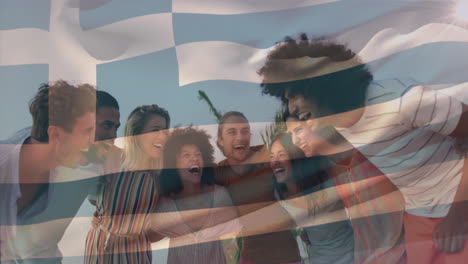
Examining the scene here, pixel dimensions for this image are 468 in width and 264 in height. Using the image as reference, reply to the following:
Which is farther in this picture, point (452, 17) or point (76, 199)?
point (452, 17)

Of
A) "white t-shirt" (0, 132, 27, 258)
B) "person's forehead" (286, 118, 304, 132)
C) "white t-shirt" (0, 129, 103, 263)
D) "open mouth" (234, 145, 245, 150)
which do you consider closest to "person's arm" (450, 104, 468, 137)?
"person's forehead" (286, 118, 304, 132)

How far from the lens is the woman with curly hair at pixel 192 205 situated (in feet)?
10.9

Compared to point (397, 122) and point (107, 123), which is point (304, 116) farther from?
point (107, 123)

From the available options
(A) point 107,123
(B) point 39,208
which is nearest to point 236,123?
(A) point 107,123

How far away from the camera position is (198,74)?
3412mm

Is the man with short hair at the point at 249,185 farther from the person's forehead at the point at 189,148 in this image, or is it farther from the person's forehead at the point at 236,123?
the person's forehead at the point at 189,148

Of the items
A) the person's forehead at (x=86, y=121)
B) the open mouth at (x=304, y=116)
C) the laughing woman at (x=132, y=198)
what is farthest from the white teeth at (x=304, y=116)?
the person's forehead at (x=86, y=121)

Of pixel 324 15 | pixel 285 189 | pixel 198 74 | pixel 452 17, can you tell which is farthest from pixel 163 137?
pixel 452 17

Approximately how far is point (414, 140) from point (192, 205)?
52.3 inches

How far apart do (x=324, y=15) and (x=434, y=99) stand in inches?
31.6

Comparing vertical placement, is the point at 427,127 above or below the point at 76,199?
above

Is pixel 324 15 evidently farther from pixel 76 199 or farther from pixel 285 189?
pixel 76 199

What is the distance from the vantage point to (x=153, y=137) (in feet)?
11.1

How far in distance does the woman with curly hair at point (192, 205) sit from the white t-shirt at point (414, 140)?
31.9 inches
